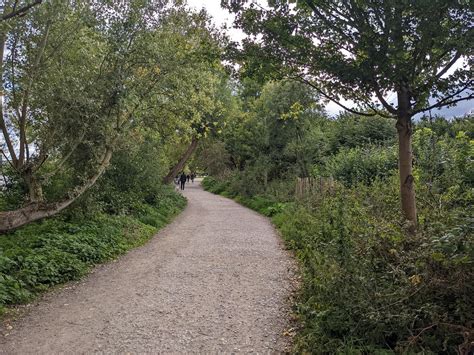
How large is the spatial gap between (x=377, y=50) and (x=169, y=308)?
14.6 ft

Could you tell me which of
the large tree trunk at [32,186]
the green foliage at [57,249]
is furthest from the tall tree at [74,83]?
the green foliage at [57,249]

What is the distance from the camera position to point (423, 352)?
3.55 metres

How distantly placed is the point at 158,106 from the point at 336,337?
8.74m

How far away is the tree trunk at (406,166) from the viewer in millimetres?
4930

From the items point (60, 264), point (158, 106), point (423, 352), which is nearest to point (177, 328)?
point (423, 352)

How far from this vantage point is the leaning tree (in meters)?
3.96

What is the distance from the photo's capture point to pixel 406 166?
16.7ft

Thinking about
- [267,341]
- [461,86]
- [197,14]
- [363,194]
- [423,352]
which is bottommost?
[267,341]

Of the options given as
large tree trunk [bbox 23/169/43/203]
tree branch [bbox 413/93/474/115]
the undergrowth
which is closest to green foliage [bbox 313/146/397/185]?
the undergrowth

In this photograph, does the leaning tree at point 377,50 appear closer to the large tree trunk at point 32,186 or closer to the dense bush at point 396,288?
the dense bush at point 396,288

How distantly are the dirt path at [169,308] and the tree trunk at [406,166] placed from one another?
2212mm

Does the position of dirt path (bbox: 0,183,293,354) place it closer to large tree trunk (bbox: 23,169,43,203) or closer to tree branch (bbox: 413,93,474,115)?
large tree trunk (bbox: 23,169,43,203)

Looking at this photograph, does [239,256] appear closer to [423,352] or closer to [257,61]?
[257,61]

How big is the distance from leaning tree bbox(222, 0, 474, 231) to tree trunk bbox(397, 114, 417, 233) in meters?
0.01
